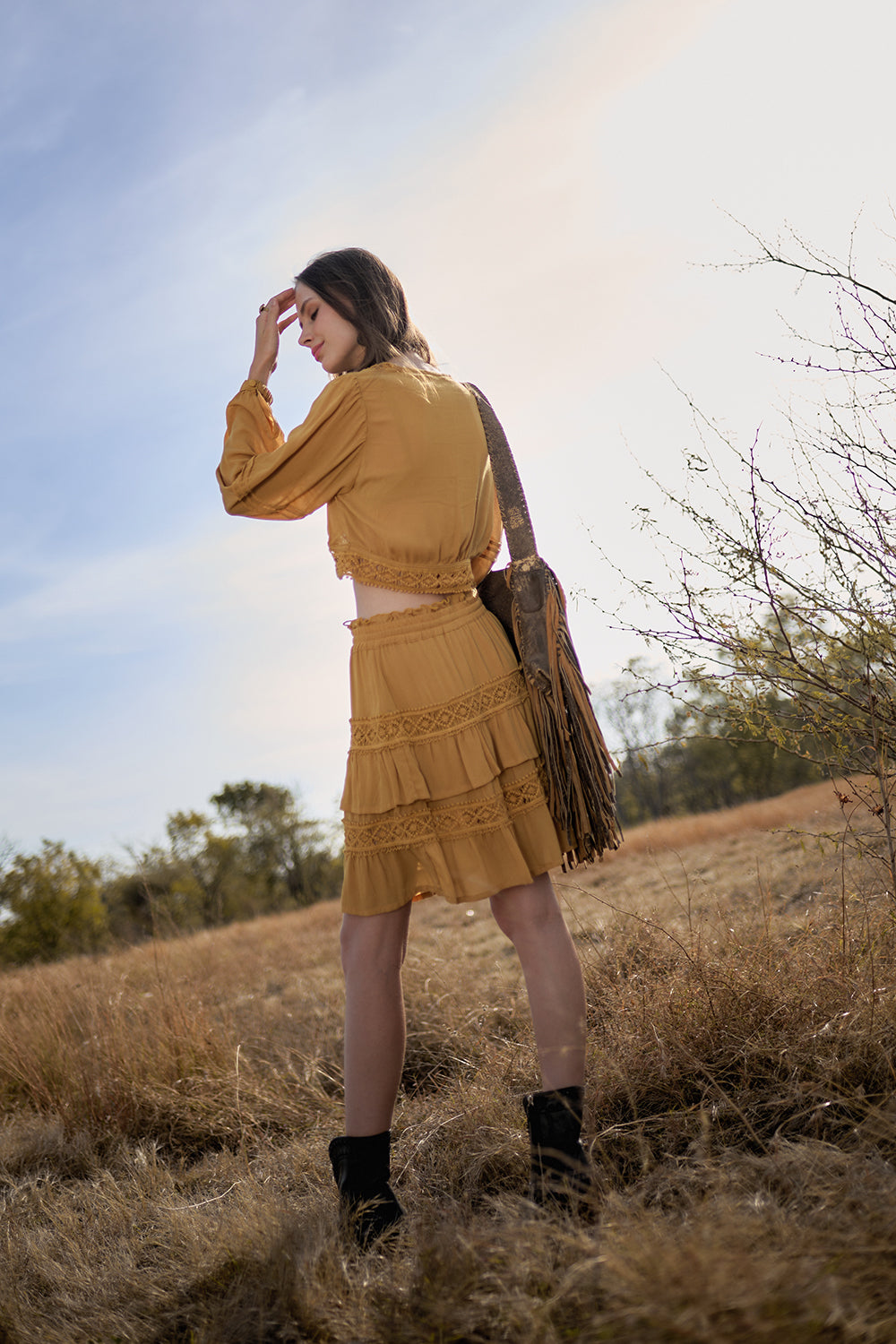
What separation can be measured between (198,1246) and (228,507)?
1.60 meters

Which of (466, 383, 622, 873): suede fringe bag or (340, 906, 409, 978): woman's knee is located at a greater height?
(466, 383, 622, 873): suede fringe bag

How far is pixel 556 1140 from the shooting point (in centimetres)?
186

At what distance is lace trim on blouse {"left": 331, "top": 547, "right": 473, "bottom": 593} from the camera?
6.93 ft

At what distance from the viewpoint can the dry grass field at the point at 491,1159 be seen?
1.29m

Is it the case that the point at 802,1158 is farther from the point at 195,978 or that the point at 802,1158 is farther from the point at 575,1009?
the point at 195,978

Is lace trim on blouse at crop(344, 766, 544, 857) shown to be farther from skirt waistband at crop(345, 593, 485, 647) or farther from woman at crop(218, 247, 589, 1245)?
skirt waistband at crop(345, 593, 485, 647)

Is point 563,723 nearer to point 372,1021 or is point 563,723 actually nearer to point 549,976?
point 549,976

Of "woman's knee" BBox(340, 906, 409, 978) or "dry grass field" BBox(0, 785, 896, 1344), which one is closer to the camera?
"dry grass field" BBox(0, 785, 896, 1344)

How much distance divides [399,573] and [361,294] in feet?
2.29

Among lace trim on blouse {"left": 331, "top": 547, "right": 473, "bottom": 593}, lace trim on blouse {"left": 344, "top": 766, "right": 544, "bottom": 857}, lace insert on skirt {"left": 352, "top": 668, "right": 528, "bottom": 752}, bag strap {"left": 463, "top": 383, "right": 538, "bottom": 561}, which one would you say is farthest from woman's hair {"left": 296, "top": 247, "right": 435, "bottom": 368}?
lace trim on blouse {"left": 344, "top": 766, "right": 544, "bottom": 857}

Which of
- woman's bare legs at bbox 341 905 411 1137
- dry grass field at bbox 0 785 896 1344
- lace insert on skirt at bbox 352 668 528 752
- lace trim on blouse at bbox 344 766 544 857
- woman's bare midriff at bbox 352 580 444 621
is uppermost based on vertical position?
woman's bare midriff at bbox 352 580 444 621

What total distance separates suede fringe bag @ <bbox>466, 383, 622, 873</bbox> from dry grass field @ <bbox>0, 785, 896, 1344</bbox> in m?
0.64

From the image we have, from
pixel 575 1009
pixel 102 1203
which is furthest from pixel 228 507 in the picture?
pixel 102 1203

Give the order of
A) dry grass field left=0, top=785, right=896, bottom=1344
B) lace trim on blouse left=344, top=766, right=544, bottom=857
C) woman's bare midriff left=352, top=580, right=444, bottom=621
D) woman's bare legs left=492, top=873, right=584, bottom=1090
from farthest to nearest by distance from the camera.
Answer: woman's bare midriff left=352, top=580, right=444, bottom=621, lace trim on blouse left=344, top=766, right=544, bottom=857, woman's bare legs left=492, top=873, right=584, bottom=1090, dry grass field left=0, top=785, right=896, bottom=1344
